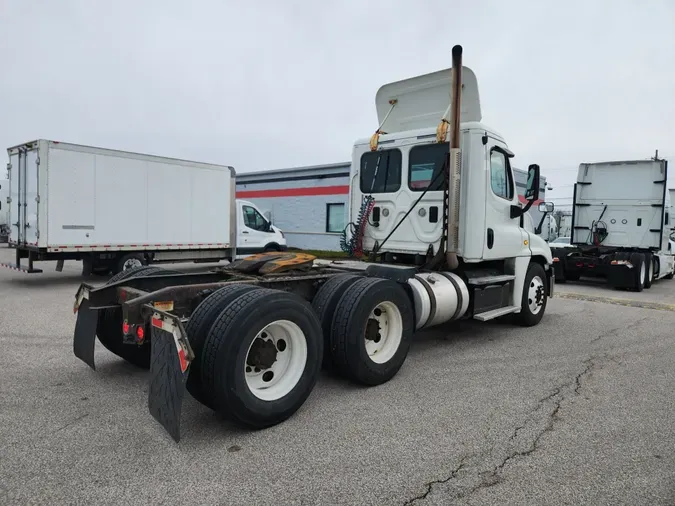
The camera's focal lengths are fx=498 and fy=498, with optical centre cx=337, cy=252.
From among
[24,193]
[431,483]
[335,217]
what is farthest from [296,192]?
[431,483]

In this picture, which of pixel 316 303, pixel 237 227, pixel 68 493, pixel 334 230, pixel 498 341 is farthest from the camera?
pixel 334 230

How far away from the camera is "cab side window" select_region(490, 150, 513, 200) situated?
6.52 meters

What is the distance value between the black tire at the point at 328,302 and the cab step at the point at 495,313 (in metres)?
2.14

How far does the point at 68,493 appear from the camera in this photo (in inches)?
111

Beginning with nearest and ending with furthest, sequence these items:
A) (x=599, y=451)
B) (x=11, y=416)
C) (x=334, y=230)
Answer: (x=599, y=451) → (x=11, y=416) → (x=334, y=230)

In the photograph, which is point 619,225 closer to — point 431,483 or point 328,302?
point 328,302

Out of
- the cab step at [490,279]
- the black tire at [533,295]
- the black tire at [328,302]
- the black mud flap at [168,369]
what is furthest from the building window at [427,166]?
the black mud flap at [168,369]

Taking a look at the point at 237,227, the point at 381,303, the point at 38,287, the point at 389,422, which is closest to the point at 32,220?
the point at 38,287

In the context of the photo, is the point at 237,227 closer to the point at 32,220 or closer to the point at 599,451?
the point at 32,220

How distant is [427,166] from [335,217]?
634 inches

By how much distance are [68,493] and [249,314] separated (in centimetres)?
151

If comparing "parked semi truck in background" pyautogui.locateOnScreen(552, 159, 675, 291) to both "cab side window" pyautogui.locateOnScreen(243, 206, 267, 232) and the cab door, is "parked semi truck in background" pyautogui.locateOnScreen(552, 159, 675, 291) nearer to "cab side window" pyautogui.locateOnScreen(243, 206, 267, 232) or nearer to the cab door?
the cab door

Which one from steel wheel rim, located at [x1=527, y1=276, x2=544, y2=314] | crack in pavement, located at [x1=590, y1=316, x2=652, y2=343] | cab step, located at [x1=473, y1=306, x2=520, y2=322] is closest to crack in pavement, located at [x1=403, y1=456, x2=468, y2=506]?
cab step, located at [x1=473, y1=306, x2=520, y2=322]

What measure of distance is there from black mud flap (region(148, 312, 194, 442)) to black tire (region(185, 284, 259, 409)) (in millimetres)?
226
